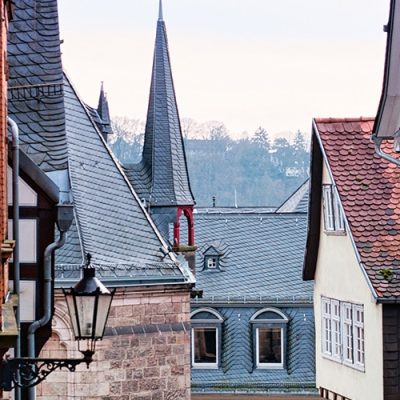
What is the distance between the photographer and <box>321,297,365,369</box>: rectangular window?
70.1 feet

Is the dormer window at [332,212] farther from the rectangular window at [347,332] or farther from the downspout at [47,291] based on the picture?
the downspout at [47,291]

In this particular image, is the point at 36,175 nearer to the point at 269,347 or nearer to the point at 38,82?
the point at 38,82

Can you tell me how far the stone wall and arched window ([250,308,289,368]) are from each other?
52.8ft

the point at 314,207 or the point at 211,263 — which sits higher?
the point at 314,207

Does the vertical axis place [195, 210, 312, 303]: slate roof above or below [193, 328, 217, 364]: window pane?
above

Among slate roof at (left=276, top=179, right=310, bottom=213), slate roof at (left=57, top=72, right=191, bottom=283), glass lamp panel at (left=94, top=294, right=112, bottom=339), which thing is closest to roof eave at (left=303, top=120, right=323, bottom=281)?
slate roof at (left=57, top=72, right=191, bottom=283)

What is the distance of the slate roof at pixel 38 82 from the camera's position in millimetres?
16688

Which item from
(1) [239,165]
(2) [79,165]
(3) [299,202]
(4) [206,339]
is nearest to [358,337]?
(2) [79,165]

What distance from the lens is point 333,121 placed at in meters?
22.6

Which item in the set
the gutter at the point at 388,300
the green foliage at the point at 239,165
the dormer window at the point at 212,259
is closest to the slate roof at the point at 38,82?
the gutter at the point at 388,300

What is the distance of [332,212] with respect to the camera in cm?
2270

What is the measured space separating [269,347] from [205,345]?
1.67 metres

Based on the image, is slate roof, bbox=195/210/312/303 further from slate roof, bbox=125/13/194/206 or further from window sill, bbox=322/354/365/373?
window sill, bbox=322/354/365/373

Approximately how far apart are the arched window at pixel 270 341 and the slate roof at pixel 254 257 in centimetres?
77
